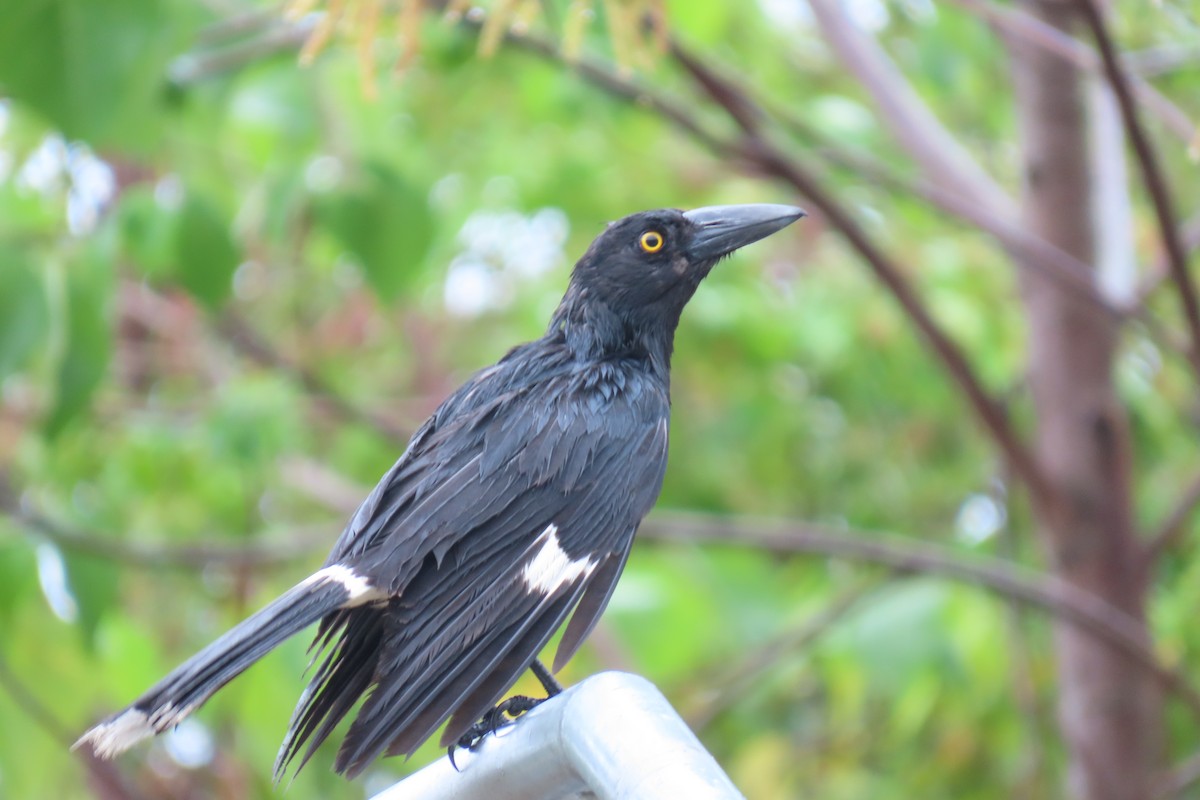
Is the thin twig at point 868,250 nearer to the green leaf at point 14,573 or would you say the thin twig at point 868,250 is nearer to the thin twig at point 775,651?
the thin twig at point 775,651

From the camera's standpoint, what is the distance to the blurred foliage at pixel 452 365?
10.9 ft

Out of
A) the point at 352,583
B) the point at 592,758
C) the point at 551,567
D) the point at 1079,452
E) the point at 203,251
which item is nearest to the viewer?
the point at 592,758

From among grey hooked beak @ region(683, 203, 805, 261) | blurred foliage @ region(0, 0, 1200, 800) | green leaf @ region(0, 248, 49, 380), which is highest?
grey hooked beak @ region(683, 203, 805, 261)

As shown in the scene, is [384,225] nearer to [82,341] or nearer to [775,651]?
[82,341]

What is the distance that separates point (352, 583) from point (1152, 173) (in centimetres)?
170

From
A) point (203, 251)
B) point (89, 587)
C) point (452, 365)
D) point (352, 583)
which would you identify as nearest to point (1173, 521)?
point (352, 583)

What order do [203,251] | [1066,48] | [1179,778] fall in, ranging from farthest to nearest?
[203,251] → [1179,778] → [1066,48]

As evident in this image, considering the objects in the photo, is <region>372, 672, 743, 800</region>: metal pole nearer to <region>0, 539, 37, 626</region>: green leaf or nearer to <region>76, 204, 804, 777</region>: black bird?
<region>76, 204, 804, 777</region>: black bird

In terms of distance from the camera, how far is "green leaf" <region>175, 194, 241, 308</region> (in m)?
3.42

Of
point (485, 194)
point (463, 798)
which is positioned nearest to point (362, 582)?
point (463, 798)

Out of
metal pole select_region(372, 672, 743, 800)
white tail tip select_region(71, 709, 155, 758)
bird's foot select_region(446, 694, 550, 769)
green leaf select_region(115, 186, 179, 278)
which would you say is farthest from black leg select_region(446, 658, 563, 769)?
green leaf select_region(115, 186, 179, 278)

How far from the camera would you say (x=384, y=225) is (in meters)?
3.53

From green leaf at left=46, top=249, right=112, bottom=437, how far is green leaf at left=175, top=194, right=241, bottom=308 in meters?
0.25

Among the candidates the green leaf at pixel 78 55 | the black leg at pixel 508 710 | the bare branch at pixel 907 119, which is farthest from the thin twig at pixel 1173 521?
the green leaf at pixel 78 55
